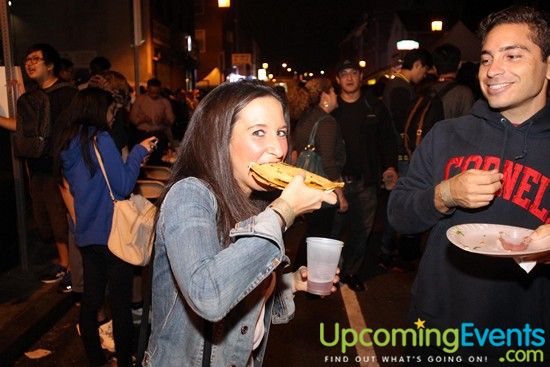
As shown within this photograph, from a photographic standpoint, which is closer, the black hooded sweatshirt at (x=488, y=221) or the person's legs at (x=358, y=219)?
the black hooded sweatshirt at (x=488, y=221)

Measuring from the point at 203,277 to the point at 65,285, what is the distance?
4.94 meters

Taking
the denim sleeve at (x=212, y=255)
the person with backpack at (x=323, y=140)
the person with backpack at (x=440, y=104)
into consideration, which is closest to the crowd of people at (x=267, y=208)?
the denim sleeve at (x=212, y=255)

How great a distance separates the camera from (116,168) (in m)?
4.05

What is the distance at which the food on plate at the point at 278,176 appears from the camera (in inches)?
77.2

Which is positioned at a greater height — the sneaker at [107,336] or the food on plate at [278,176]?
the food on plate at [278,176]

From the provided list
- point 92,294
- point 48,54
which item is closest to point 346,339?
point 92,294

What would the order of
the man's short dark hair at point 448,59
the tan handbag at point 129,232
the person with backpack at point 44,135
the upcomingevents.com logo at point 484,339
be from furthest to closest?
the man's short dark hair at point 448,59 < the person with backpack at point 44,135 < the tan handbag at point 129,232 < the upcomingevents.com logo at point 484,339

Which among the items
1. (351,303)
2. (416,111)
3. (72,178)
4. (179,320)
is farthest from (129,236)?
(416,111)

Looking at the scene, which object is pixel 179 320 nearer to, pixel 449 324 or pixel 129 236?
pixel 449 324

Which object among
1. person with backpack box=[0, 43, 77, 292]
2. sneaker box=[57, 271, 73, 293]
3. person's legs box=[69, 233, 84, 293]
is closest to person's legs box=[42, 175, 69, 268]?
person with backpack box=[0, 43, 77, 292]

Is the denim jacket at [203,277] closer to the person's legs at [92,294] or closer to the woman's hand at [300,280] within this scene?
the woman's hand at [300,280]

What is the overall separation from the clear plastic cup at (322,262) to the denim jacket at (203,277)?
12.7 inches

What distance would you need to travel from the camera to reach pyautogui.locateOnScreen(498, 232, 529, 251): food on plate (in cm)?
217

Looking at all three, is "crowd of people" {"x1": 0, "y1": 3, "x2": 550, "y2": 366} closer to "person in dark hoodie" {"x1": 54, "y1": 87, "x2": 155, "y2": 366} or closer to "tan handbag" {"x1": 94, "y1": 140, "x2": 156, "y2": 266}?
"person in dark hoodie" {"x1": 54, "y1": 87, "x2": 155, "y2": 366}
